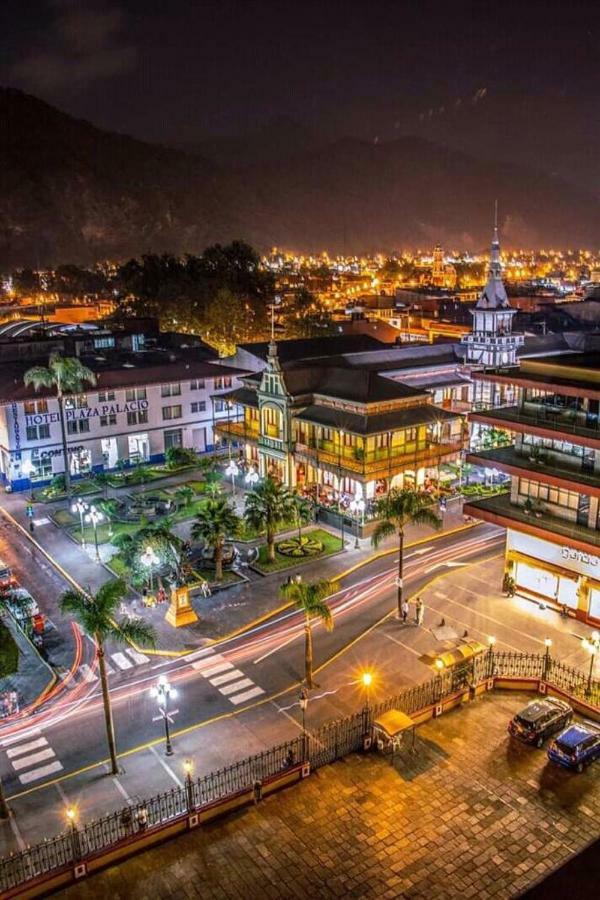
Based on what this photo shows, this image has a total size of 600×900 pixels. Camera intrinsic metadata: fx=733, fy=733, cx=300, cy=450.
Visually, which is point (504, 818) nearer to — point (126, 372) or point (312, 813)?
point (312, 813)

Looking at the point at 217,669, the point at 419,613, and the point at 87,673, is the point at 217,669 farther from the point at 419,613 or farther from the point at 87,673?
the point at 419,613

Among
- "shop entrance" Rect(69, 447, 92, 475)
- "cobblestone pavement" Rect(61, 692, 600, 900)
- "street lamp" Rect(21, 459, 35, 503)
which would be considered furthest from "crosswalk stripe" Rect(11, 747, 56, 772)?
"shop entrance" Rect(69, 447, 92, 475)

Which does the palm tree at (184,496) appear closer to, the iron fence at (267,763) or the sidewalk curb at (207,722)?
the sidewalk curb at (207,722)

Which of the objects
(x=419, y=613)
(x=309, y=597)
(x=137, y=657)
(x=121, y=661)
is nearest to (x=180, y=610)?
(x=137, y=657)

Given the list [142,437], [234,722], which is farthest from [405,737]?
[142,437]

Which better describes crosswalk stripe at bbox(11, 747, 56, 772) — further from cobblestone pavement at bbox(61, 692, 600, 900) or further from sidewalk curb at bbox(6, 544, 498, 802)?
cobblestone pavement at bbox(61, 692, 600, 900)

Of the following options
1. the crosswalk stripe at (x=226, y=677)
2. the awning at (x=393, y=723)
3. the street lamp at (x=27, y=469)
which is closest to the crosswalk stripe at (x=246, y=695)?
the crosswalk stripe at (x=226, y=677)

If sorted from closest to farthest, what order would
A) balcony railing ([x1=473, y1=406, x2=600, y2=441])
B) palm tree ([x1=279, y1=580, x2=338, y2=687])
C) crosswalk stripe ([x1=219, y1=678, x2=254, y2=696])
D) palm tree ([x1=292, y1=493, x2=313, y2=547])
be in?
palm tree ([x1=279, y1=580, x2=338, y2=687]) → crosswalk stripe ([x1=219, y1=678, x2=254, y2=696]) → balcony railing ([x1=473, y1=406, x2=600, y2=441]) → palm tree ([x1=292, y1=493, x2=313, y2=547])
